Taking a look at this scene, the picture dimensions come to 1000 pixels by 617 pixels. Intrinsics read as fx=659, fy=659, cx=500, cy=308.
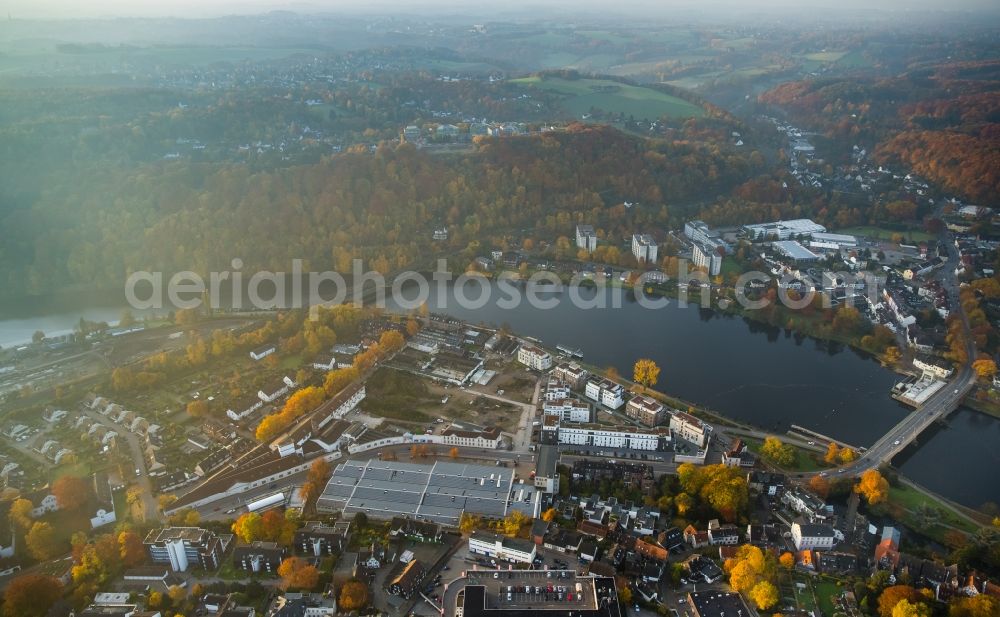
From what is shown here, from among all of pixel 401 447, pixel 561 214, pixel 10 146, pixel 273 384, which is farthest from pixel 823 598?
pixel 10 146

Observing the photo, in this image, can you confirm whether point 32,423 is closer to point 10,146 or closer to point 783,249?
point 10,146

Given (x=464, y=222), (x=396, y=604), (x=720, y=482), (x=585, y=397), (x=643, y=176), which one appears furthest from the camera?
(x=643, y=176)

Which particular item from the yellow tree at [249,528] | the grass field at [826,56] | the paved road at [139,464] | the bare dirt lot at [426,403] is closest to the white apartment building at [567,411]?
the bare dirt lot at [426,403]

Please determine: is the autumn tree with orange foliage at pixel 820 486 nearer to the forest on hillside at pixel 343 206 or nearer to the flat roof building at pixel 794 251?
the flat roof building at pixel 794 251

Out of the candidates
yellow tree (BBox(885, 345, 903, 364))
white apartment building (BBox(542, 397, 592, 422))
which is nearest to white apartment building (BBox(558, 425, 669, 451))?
white apartment building (BBox(542, 397, 592, 422))

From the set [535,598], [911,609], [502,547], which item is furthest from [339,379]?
[911,609]

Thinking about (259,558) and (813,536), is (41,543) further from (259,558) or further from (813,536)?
(813,536)

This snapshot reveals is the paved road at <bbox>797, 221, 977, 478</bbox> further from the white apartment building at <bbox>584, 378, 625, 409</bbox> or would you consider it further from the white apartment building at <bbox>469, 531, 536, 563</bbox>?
the white apartment building at <bbox>469, 531, 536, 563</bbox>
